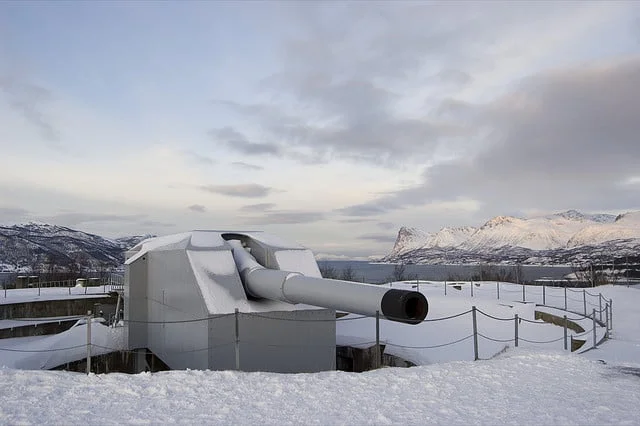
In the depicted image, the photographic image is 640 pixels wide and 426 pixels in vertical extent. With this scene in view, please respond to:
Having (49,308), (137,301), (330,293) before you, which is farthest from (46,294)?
(330,293)

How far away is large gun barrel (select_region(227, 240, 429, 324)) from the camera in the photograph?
22.1 ft

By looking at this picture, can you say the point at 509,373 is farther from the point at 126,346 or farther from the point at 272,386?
the point at 126,346

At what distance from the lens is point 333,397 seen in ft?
19.4

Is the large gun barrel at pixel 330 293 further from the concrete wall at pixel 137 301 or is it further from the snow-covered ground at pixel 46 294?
the snow-covered ground at pixel 46 294

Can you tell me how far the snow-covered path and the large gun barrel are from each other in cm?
85

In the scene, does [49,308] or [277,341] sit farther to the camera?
[49,308]

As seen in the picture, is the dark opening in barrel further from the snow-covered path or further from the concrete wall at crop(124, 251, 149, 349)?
the concrete wall at crop(124, 251, 149, 349)

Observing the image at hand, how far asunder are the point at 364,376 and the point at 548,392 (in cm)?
216

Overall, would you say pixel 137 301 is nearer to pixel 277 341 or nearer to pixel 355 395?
pixel 277 341

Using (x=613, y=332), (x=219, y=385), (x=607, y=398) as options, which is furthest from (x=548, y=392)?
(x=613, y=332)

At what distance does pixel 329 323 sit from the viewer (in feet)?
36.9

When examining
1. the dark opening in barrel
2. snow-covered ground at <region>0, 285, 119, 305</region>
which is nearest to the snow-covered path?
the dark opening in barrel

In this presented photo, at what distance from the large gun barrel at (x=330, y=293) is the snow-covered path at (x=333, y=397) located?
851mm

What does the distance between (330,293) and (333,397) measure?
8.16ft
